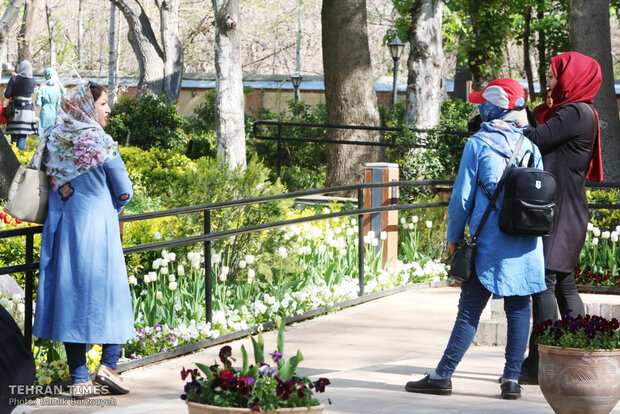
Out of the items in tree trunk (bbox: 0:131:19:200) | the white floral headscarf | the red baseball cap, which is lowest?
tree trunk (bbox: 0:131:19:200)

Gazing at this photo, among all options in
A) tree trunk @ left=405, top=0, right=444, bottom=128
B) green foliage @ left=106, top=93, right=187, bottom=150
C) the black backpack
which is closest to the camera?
the black backpack

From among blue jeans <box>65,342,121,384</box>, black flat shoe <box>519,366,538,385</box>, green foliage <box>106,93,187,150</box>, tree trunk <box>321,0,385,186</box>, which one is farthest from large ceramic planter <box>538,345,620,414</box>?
green foliage <box>106,93,187,150</box>

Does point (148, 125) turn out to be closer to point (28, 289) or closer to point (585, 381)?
point (28, 289)

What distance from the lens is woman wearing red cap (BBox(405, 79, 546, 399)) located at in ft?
18.4

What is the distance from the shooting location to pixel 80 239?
5660 millimetres

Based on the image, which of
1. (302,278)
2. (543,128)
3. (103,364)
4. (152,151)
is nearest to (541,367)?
(543,128)

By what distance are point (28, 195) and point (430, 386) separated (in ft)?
8.02

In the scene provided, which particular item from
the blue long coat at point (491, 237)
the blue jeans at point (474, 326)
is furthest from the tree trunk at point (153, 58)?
the blue jeans at point (474, 326)

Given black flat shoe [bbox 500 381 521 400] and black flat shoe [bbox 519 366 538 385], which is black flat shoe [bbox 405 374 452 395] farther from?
black flat shoe [bbox 519 366 538 385]

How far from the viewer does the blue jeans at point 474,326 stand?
18.7 ft

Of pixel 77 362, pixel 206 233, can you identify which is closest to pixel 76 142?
pixel 77 362

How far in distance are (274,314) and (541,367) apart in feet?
11.1

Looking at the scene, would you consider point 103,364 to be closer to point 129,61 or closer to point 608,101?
point 608,101

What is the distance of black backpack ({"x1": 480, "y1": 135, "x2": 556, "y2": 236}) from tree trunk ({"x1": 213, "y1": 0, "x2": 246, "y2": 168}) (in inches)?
273
